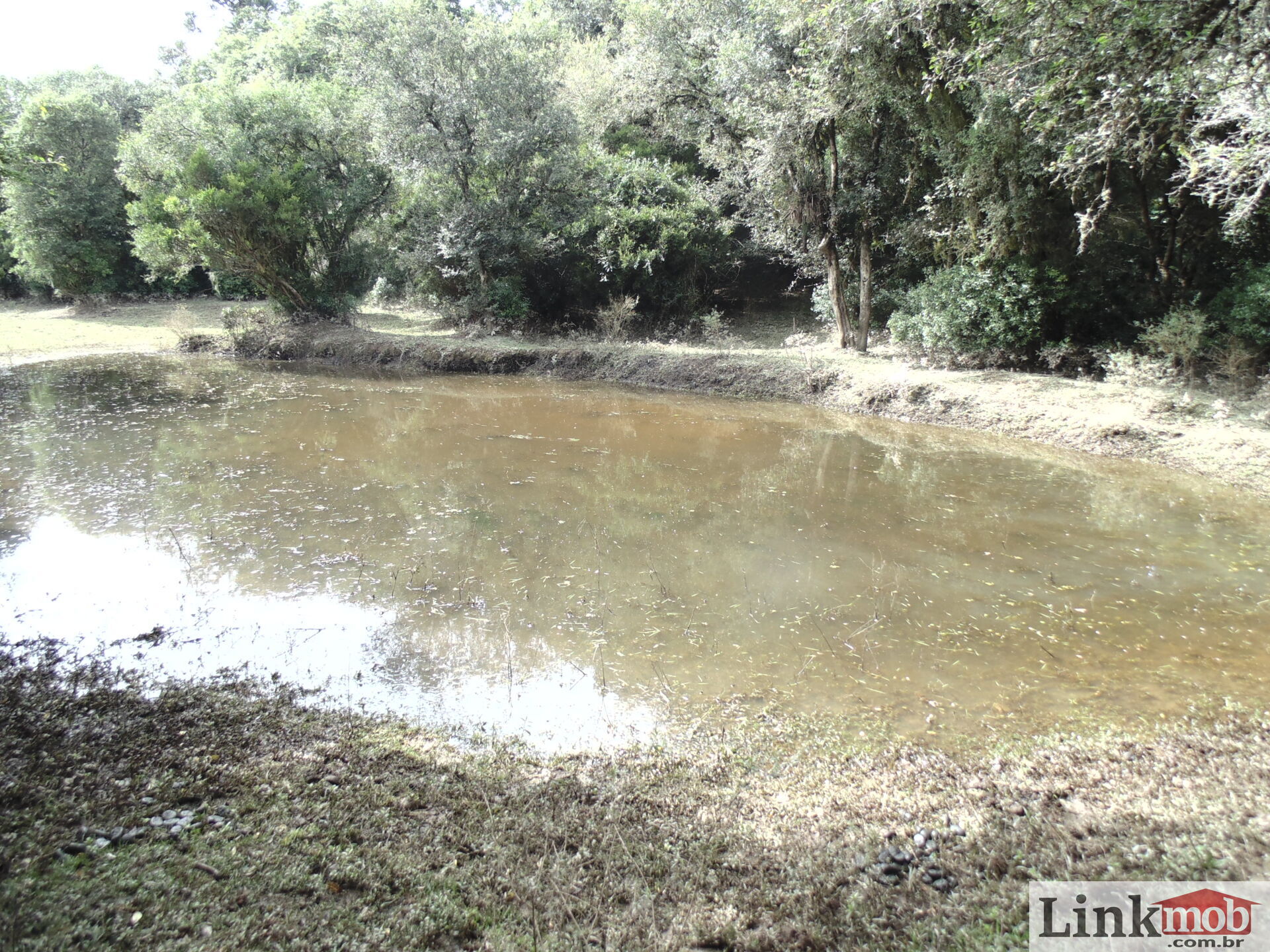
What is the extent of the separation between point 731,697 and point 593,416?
8.84 meters

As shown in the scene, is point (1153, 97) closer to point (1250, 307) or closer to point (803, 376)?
point (1250, 307)

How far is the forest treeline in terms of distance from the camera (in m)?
7.80

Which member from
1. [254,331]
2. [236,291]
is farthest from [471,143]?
[236,291]

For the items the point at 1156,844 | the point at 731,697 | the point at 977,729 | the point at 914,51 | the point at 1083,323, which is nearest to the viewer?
the point at 1156,844

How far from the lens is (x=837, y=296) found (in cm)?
1516

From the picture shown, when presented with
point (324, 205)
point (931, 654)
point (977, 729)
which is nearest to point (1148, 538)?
point (931, 654)

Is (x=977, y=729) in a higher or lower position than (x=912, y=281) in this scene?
lower

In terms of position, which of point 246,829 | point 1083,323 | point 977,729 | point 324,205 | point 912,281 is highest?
point 324,205

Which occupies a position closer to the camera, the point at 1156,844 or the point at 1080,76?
the point at 1156,844

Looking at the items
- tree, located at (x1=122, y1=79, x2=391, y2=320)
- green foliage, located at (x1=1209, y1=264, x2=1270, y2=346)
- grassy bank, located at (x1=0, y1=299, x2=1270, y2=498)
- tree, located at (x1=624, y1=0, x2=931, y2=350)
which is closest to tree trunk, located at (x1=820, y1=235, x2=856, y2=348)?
tree, located at (x1=624, y1=0, x2=931, y2=350)

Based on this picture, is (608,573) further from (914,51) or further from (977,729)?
(914,51)

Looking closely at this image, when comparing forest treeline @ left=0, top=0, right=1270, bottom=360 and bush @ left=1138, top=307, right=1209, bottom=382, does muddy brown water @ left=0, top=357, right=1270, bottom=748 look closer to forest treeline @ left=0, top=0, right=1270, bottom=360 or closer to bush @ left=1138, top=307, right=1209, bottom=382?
bush @ left=1138, top=307, right=1209, bottom=382

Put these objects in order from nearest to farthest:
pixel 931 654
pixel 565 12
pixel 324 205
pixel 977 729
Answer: pixel 977 729 < pixel 931 654 < pixel 324 205 < pixel 565 12

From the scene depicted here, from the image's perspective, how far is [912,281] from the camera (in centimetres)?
1612
